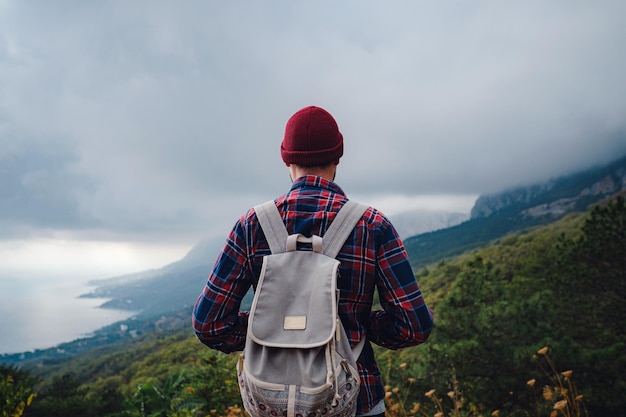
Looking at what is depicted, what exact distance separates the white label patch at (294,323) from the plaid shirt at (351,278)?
0.63 feet

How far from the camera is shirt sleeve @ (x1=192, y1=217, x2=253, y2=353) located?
149 cm

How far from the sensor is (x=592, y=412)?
6957 millimetres

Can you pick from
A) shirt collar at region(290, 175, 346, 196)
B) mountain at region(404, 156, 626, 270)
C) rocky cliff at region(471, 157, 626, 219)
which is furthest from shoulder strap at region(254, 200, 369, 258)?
rocky cliff at region(471, 157, 626, 219)

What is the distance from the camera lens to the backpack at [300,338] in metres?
1.23

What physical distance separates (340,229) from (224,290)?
504 millimetres

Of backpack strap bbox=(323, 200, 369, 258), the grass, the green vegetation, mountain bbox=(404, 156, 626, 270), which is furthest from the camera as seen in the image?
mountain bbox=(404, 156, 626, 270)

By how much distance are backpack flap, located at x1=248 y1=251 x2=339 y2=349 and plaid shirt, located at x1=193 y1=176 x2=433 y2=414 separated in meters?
0.12

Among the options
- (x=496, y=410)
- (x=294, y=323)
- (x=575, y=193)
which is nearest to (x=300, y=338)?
(x=294, y=323)

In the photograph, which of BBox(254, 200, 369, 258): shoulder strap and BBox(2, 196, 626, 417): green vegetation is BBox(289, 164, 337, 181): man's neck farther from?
BBox(2, 196, 626, 417): green vegetation

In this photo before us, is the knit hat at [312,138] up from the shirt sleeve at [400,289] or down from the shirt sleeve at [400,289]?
up

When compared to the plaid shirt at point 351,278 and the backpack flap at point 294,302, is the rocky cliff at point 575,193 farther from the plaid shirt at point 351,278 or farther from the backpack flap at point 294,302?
the backpack flap at point 294,302

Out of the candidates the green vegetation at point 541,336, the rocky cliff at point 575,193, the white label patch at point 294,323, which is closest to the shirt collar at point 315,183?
the white label patch at point 294,323

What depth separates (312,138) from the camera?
150 cm

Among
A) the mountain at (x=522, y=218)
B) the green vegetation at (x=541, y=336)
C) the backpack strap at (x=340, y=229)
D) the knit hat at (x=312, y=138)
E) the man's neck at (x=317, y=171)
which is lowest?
the green vegetation at (x=541, y=336)
